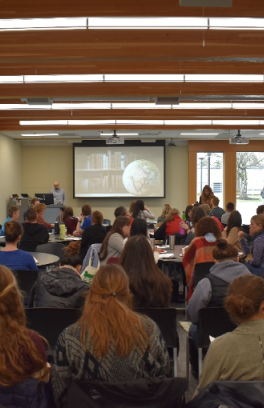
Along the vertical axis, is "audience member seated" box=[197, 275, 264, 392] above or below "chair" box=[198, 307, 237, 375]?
above

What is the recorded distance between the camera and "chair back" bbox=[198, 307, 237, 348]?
3.14 m

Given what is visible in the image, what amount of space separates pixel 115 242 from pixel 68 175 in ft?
37.3

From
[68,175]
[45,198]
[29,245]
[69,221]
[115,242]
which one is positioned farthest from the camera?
[68,175]

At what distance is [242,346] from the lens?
2.08 m

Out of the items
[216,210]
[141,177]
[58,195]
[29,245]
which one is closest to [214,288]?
[29,245]

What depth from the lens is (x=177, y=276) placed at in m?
8.18

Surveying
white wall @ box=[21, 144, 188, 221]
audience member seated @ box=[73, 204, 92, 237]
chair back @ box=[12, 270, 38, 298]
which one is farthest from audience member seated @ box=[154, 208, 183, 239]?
white wall @ box=[21, 144, 188, 221]

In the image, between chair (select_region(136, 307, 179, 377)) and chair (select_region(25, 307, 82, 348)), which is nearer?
chair (select_region(25, 307, 82, 348))

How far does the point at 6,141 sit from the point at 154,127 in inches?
198

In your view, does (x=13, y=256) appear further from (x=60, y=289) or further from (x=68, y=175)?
(x=68, y=175)

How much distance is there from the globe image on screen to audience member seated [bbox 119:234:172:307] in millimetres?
12366

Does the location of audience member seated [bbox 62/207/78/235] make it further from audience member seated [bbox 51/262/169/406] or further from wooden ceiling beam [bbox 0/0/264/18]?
audience member seated [bbox 51/262/169/406]

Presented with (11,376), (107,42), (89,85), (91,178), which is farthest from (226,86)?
(91,178)

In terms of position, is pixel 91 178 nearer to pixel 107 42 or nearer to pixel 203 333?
pixel 107 42
